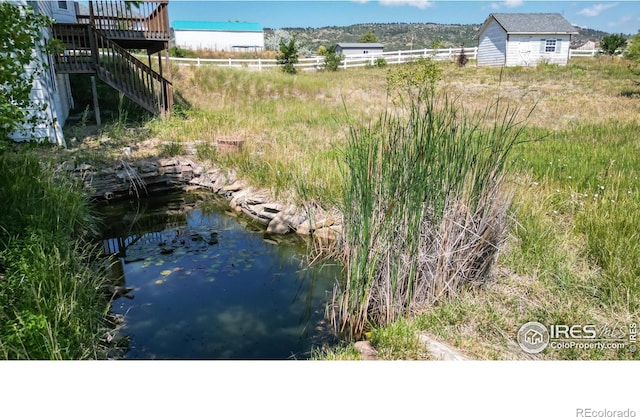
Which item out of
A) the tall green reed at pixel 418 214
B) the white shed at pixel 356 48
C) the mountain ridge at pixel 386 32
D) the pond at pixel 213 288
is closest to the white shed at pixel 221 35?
the white shed at pixel 356 48

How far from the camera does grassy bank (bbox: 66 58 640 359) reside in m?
3.21

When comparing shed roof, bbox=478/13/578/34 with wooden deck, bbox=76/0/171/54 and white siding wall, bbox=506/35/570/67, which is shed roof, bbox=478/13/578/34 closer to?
white siding wall, bbox=506/35/570/67

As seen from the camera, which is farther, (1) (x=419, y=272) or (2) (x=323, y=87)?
(2) (x=323, y=87)

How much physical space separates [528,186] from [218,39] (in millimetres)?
33991

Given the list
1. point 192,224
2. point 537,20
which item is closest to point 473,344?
point 192,224

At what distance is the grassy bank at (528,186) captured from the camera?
321 centimetres

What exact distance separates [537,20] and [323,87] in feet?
56.0

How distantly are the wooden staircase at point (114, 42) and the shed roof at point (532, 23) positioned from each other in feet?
68.2

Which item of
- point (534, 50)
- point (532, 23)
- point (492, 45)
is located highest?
point (532, 23)

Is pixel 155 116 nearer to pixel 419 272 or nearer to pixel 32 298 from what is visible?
pixel 32 298

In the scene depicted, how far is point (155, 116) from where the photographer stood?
11.3 meters

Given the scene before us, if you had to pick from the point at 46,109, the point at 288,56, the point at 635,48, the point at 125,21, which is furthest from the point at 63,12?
the point at 635,48

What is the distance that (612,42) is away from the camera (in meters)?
27.5

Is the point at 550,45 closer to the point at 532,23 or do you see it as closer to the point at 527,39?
the point at 527,39
